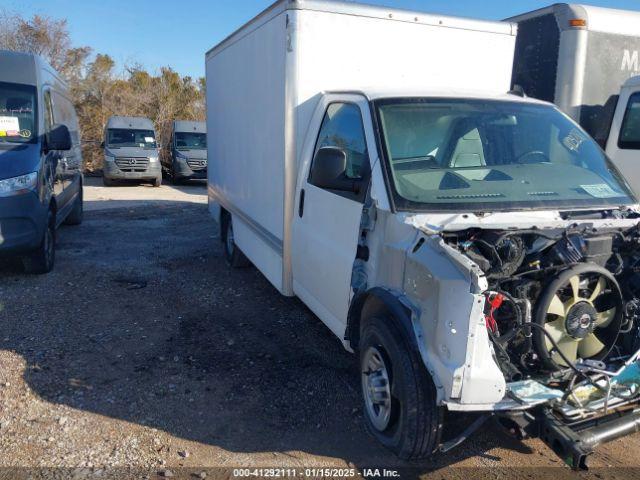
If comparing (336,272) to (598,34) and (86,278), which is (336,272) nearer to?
(86,278)

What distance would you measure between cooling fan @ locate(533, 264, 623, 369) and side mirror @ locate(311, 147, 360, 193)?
4.52 feet

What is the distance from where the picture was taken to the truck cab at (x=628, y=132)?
6.66m

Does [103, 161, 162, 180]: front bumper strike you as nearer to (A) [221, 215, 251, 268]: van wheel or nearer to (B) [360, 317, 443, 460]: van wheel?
(A) [221, 215, 251, 268]: van wheel

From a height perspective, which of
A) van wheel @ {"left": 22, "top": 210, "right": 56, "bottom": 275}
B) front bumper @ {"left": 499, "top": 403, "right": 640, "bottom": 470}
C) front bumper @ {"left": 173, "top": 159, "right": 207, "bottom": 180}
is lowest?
van wheel @ {"left": 22, "top": 210, "right": 56, "bottom": 275}

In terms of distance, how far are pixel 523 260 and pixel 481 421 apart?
2.90 ft

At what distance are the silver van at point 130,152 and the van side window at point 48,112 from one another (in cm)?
1067

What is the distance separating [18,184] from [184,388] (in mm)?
3643

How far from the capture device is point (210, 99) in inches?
323

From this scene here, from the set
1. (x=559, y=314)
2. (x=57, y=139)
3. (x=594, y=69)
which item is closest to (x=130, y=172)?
(x=57, y=139)

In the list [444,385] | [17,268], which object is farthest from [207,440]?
[17,268]

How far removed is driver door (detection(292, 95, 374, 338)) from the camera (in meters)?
3.71

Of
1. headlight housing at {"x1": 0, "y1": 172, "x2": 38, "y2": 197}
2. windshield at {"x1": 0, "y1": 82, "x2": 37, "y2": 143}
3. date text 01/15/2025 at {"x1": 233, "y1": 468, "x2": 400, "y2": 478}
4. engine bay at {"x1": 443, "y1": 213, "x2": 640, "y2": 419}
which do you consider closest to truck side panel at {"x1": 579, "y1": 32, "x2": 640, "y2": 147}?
engine bay at {"x1": 443, "y1": 213, "x2": 640, "y2": 419}

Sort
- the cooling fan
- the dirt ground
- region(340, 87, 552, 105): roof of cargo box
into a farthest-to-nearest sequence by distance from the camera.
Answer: region(340, 87, 552, 105): roof of cargo box
the dirt ground
the cooling fan

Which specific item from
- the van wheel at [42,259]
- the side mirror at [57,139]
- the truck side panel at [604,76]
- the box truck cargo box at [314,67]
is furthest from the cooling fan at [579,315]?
the side mirror at [57,139]
